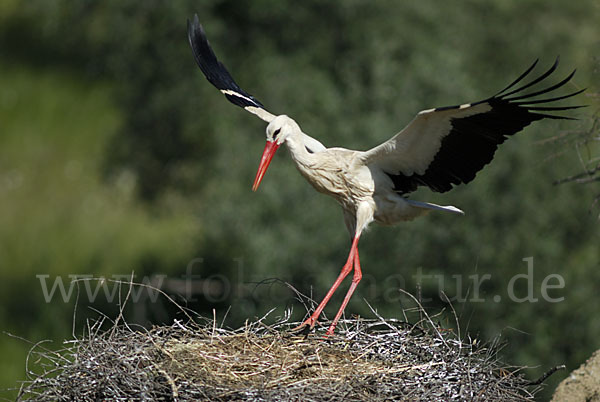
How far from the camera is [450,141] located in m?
5.44

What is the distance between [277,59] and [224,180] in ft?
7.49

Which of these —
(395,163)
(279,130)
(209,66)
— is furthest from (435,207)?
(209,66)

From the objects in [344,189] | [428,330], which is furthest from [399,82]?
[428,330]

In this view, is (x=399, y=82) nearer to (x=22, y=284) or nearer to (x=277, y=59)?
(x=277, y=59)

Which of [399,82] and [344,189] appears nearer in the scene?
[344,189]

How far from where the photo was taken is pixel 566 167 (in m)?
11.2

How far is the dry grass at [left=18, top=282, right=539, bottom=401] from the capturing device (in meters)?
4.24

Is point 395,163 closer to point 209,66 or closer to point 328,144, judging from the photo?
point 209,66

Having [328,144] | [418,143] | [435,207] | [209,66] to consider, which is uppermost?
[209,66]

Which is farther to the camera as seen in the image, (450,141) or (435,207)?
(435,207)

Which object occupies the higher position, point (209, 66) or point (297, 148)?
point (209, 66)

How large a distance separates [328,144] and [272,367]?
24.2 ft

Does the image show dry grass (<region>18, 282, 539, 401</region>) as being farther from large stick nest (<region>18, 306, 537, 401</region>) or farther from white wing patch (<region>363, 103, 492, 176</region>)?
white wing patch (<region>363, 103, 492, 176</region>)

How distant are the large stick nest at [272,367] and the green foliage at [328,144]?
554 cm
